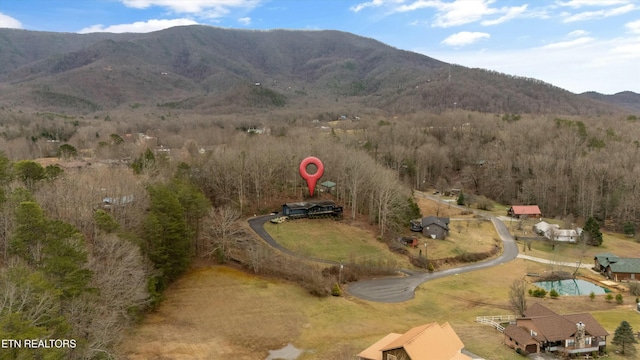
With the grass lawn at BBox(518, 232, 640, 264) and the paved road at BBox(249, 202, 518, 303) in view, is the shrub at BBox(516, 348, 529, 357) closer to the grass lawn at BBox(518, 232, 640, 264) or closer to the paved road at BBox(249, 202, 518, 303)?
the paved road at BBox(249, 202, 518, 303)

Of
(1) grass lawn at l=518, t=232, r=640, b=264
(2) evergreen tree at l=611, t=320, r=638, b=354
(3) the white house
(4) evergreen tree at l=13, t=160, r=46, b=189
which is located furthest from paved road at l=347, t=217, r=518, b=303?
(4) evergreen tree at l=13, t=160, r=46, b=189

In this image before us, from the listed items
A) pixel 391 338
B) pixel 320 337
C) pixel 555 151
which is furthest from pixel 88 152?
pixel 555 151

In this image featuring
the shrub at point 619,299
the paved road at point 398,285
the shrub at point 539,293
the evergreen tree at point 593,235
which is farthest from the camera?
the evergreen tree at point 593,235

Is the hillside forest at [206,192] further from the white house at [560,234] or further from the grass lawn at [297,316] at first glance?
the white house at [560,234]

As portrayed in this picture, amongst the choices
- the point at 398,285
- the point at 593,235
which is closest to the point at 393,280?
the point at 398,285

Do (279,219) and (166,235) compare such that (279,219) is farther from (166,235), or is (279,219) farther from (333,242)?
(166,235)

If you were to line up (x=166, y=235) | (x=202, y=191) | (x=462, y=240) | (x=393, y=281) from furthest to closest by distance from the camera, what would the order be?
(x=462, y=240) → (x=202, y=191) → (x=393, y=281) → (x=166, y=235)

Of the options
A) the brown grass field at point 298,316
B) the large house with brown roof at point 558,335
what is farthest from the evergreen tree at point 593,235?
the large house with brown roof at point 558,335
